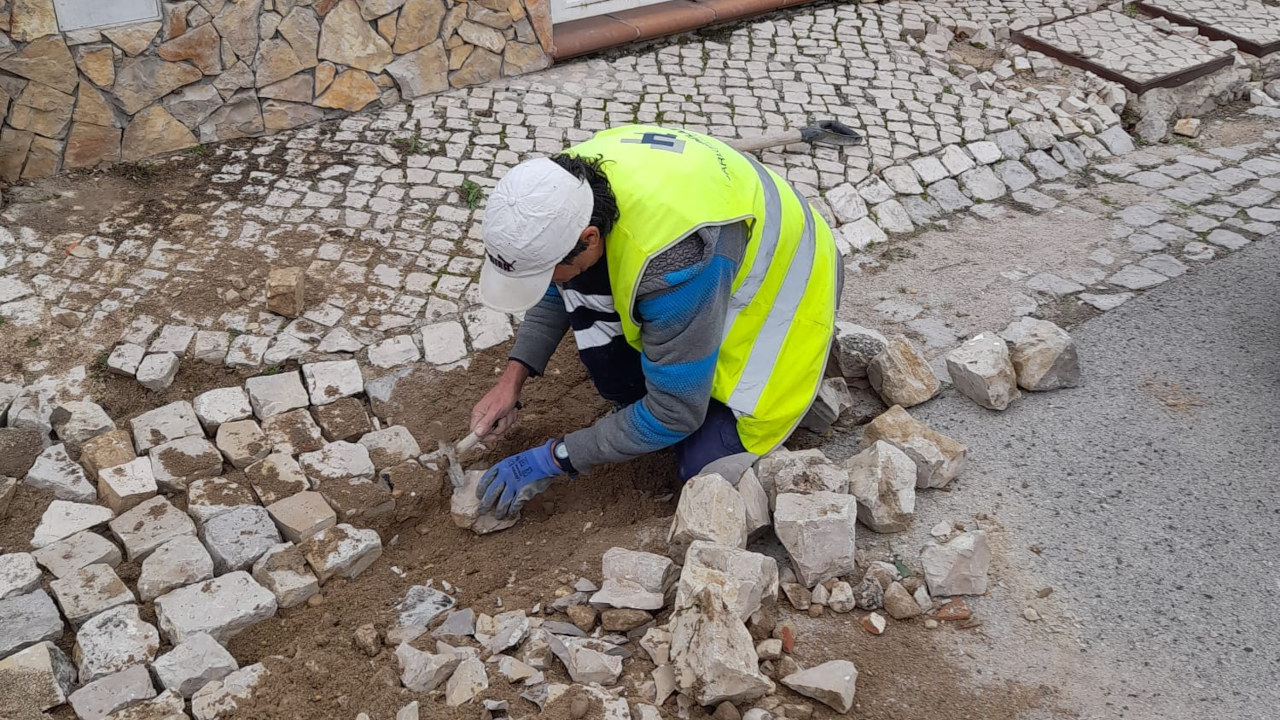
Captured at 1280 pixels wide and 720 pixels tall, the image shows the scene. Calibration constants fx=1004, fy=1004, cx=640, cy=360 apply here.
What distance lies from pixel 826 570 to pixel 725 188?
1.31 meters

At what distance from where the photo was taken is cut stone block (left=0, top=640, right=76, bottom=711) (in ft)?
9.84

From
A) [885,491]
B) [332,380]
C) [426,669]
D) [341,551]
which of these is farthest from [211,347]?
[885,491]

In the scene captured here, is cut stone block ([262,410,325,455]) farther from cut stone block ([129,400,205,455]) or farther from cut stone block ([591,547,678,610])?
cut stone block ([591,547,678,610])

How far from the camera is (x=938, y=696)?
3020mm

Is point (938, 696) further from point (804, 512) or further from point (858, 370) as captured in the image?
point (858, 370)

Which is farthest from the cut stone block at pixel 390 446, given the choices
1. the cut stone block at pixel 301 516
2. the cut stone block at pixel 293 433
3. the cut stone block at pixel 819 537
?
the cut stone block at pixel 819 537

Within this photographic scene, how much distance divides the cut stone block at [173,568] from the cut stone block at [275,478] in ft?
1.11

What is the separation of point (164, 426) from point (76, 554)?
2.35ft

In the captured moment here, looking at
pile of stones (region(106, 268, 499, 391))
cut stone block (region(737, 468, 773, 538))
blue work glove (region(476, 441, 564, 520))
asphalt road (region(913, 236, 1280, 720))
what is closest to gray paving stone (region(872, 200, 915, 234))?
asphalt road (region(913, 236, 1280, 720))

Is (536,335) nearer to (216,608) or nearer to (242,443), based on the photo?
(242,443)

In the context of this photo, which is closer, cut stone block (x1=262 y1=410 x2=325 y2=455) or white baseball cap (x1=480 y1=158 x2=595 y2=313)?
white baseball cap (x1=480 y1=158 x2=595 y2=313)

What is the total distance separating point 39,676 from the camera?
303 cm

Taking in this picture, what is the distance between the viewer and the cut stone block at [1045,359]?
4344mm

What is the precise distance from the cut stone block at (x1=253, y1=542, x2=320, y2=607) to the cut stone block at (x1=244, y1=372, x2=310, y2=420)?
84cm
